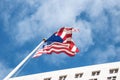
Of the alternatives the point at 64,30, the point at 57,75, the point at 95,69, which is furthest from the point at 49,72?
the point at 64,30

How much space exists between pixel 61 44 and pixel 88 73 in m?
23.3

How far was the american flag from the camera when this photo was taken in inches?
1592

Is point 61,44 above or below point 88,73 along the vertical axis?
below

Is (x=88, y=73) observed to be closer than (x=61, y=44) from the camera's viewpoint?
No

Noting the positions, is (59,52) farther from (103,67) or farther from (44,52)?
(103,67)

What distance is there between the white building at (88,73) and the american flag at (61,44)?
806 inches

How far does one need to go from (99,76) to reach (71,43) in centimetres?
2209

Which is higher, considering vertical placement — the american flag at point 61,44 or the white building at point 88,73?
the white building at point 88,73

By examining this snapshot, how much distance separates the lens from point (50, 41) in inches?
1639

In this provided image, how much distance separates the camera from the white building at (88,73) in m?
61.7

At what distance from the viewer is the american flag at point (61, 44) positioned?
133 feet

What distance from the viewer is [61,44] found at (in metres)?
41.6

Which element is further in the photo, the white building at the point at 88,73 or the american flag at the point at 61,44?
the white building at the point at 88,73

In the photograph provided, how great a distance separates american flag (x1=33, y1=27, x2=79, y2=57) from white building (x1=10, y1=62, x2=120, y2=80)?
20.5 metres
